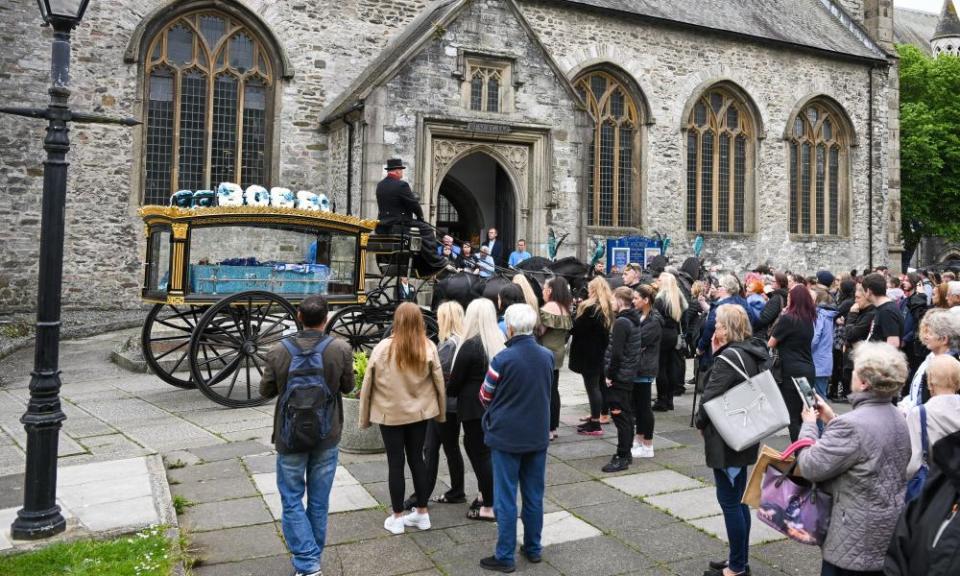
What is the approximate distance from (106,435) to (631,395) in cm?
519

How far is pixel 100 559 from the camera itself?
435 cm

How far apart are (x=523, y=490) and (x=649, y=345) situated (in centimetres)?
317

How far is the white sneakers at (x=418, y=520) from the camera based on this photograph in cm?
505

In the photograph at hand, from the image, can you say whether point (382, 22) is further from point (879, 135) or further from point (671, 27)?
point (879, 135)

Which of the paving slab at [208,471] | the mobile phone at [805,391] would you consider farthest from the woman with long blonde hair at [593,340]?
the mobile phone at [805,391]

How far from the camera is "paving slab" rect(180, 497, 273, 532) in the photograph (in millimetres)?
5121

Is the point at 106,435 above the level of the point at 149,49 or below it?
below

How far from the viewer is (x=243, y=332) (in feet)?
28.6

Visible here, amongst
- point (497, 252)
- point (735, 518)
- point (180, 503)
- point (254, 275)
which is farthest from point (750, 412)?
point (497, 252)

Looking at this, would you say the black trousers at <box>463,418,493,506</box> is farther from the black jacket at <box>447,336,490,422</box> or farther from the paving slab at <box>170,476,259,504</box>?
the paving slab at <box>170,476,259,504</box>

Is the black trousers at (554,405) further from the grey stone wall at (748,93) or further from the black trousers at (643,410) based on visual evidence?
the grey stone wall at (748,93)

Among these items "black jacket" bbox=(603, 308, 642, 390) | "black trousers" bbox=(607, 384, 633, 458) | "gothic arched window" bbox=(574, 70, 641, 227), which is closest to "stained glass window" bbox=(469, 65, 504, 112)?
"gothic arched window" bbox=(574, 70, 641, 227)

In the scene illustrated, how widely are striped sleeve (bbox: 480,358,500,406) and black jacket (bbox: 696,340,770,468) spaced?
1.27m

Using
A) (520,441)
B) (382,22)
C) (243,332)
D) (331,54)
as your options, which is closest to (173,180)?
(331,54)
